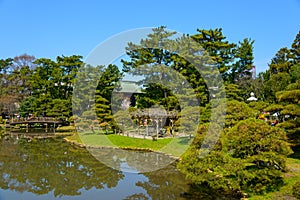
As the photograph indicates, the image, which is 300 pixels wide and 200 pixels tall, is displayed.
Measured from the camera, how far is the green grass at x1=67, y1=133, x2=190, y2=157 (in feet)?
41.4

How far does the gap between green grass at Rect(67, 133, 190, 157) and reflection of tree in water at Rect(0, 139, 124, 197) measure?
1.76m

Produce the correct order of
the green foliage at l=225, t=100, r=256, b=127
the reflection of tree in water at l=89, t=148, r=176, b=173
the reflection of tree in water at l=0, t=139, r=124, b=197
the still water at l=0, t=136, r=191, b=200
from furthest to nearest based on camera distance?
the reflection of tree in water at l=89, t=148, r=176, b=173 < the green foliage at l=225, t=100, r=256, b=127 < the reflection of tree in water at l=0, t=139, r=124, b=197 < the still water at l=0, t=136, r=191, b=200

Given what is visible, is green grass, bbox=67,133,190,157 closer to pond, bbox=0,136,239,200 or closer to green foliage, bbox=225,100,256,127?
pond, bbox=0,136,239,200

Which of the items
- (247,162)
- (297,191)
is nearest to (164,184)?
(247,162)

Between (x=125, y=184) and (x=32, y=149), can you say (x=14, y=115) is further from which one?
(x=125, y=184)

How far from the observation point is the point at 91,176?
358 inches

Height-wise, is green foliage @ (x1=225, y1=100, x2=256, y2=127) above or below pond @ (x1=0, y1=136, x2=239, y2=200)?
above

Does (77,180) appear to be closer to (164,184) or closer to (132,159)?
(164,184)

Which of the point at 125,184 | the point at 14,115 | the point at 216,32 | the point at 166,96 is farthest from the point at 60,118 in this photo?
the point at 125,184

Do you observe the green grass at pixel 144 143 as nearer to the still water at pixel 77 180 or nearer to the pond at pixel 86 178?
the pond at pixel 86 178

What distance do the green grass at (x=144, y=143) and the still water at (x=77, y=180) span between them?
2275mm

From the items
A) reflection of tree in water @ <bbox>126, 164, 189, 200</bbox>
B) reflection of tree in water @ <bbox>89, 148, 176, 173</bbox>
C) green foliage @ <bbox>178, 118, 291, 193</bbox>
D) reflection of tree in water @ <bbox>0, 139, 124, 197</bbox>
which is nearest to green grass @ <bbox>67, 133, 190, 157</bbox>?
reflection of tree in water @ <bbox>89, 148, 176, 173</bbox>

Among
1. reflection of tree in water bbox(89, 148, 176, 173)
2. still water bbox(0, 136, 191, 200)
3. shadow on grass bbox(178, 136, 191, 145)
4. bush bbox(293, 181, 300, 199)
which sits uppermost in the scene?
shadow on grass bbox(178, 136, 191, 145)

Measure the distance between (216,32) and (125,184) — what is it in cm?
978
